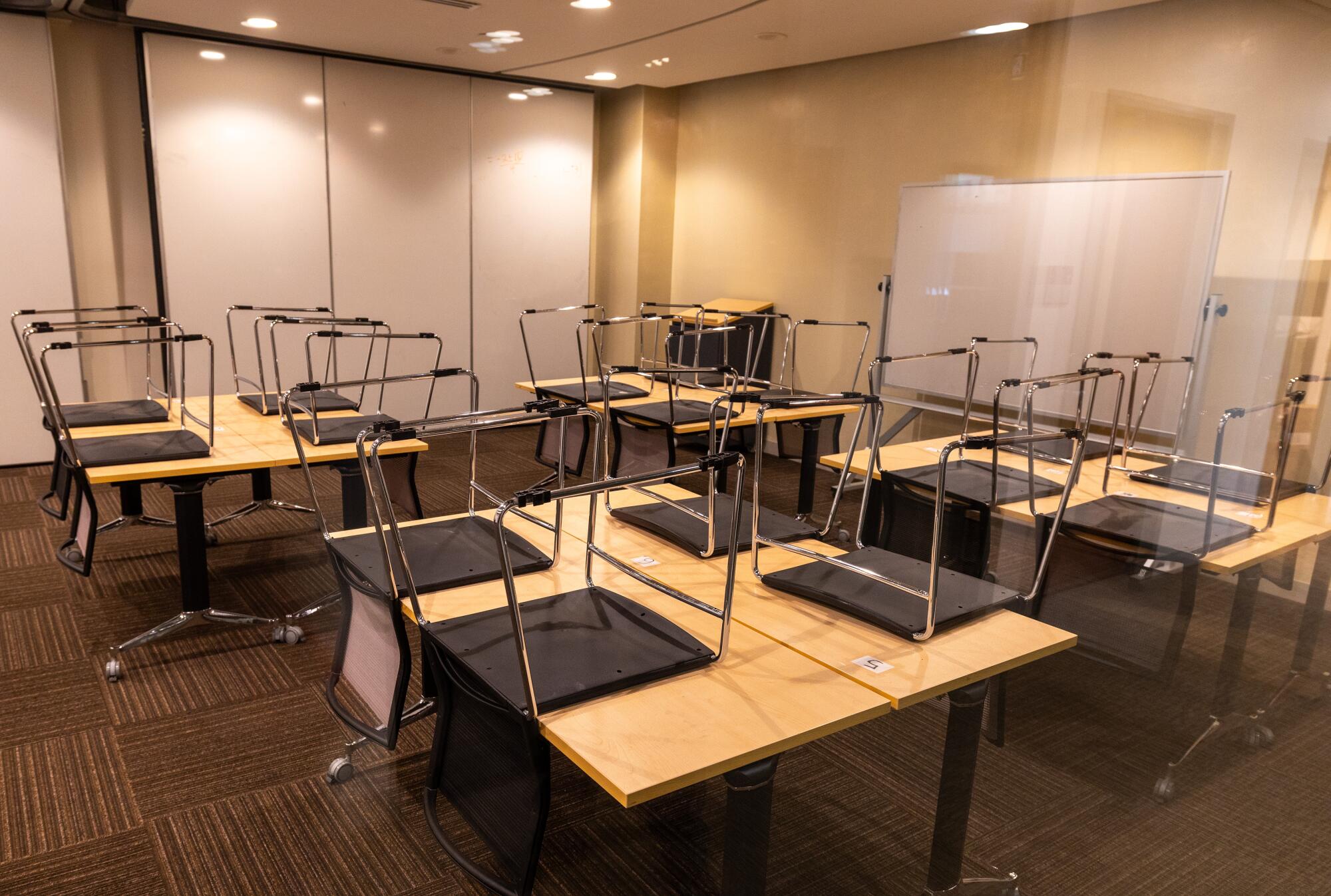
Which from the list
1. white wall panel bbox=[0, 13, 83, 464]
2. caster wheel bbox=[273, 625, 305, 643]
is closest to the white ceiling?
white wall panel bbox=[0, 13, 83, 464]

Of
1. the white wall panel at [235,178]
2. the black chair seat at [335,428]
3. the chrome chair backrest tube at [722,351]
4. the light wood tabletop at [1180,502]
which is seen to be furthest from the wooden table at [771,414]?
the white wall panel at [235,178]

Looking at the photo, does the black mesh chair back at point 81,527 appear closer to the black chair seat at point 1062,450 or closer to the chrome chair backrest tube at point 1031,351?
the black chair seat at point 1062,450

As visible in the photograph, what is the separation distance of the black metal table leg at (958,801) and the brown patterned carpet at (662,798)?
80 millimetres

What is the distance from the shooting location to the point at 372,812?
228 centimetres

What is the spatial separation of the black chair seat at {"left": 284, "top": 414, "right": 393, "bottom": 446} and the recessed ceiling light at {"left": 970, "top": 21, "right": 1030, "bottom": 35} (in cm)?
260

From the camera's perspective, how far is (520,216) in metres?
6.59

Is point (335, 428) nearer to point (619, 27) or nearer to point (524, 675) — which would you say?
point (524, 675)

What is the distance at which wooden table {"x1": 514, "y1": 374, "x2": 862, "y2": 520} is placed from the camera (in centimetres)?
397

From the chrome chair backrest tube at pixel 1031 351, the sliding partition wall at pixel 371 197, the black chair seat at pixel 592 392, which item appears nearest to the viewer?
the chrome chair backrest tube at pixel 1031 351

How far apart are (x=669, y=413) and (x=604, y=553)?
199 centimetres

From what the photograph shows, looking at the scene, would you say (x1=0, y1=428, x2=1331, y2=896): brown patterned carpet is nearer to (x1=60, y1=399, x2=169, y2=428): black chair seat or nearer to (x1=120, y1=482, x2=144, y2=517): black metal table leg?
(x1=60, y1=399, x2=169, y2=428): black chair seat

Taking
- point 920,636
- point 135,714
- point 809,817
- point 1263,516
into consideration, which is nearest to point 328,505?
point 135,714

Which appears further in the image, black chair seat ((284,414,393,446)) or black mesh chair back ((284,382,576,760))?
black chair seat ((284,414,393,446))

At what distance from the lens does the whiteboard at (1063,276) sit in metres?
2.36
